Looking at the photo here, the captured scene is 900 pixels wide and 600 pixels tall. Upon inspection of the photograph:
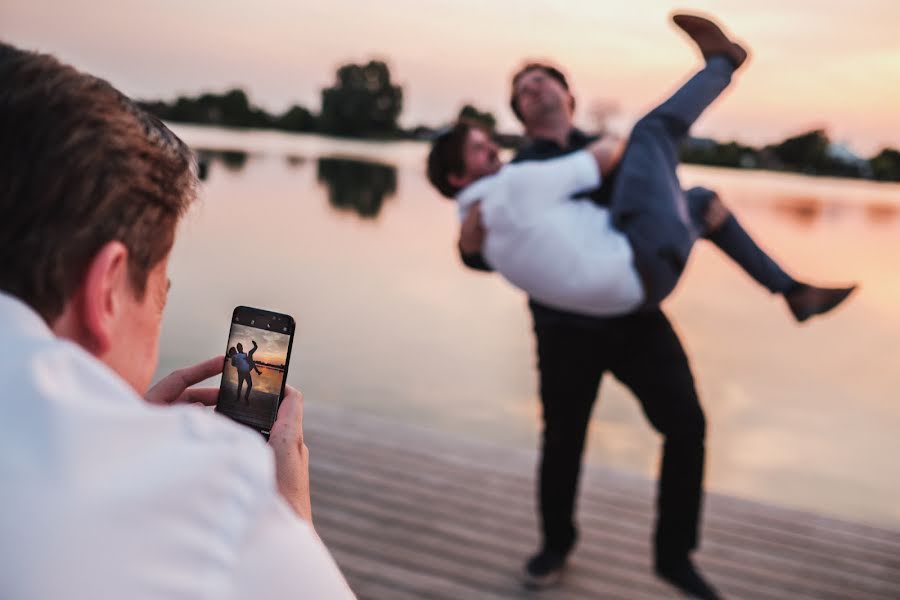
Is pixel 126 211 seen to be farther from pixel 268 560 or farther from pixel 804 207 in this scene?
pixel 804 207

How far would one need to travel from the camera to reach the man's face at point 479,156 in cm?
234

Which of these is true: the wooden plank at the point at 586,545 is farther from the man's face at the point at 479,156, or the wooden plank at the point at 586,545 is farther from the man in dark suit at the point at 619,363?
the man's face at the point at 479,156

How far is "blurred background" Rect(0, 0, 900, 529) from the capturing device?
6016 mm

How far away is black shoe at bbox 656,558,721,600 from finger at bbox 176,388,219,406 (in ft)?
5.69

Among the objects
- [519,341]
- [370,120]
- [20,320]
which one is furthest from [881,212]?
[20,320]

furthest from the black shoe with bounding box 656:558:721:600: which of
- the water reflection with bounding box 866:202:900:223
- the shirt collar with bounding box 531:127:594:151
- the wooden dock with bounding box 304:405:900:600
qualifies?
the water reflection with bounding box 866:202:900:223

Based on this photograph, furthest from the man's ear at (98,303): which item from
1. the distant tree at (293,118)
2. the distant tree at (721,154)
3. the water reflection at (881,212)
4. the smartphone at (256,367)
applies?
the water reflection at (881,212)

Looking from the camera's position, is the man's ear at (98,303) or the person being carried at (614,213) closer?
the man's ear at (98,303)

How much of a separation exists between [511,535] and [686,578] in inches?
25.5

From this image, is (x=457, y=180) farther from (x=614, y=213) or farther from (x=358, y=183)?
(x=358, y=183)

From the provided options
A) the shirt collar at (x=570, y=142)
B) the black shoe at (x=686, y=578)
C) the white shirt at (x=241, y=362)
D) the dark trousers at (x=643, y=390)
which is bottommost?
the black shoe at (x=686, y=578)

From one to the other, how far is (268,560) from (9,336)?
0.60 ft

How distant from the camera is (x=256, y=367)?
34.6 inches

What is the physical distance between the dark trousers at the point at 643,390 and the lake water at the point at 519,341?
1.54ft
